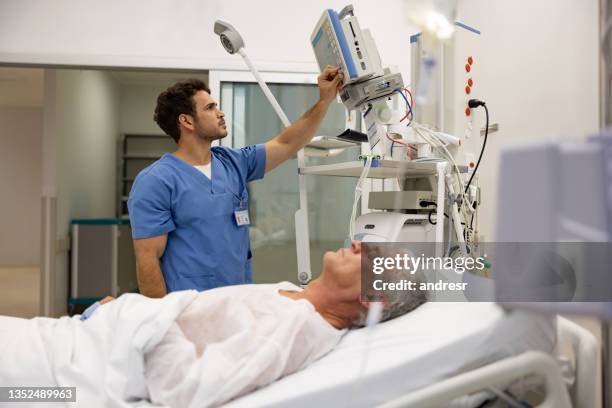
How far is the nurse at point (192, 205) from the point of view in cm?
180

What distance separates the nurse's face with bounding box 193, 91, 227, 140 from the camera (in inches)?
76.9

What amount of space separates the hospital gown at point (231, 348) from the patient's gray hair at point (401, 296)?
→ 0.14 meters

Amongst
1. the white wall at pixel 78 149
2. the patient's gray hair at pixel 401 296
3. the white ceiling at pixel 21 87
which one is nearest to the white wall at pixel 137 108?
the white wall at pixel 78 149

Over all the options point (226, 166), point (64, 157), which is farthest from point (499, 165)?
point (64, 157)

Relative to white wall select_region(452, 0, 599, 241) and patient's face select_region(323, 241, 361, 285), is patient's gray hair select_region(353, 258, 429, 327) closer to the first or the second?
patient's face select_region(323, 241, 361, 285)

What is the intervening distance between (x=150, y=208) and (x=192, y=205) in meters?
0.15

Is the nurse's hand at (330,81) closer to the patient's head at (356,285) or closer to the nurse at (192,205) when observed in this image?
the nurse at (192,205)

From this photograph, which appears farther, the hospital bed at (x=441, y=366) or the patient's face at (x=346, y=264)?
the patient's face at (x=346, y=264)

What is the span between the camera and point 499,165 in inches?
22.1

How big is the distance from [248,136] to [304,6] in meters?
0.82

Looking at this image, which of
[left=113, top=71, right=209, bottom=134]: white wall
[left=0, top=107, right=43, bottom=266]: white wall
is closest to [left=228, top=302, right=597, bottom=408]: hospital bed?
[left=113, top=71, right=209, bottom=134]: white wall

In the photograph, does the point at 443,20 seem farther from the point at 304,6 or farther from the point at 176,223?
the point at 304,6

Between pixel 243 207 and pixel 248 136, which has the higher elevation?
pixel 248 136

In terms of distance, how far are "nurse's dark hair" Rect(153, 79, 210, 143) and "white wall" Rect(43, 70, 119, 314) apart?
2396 millimetres
